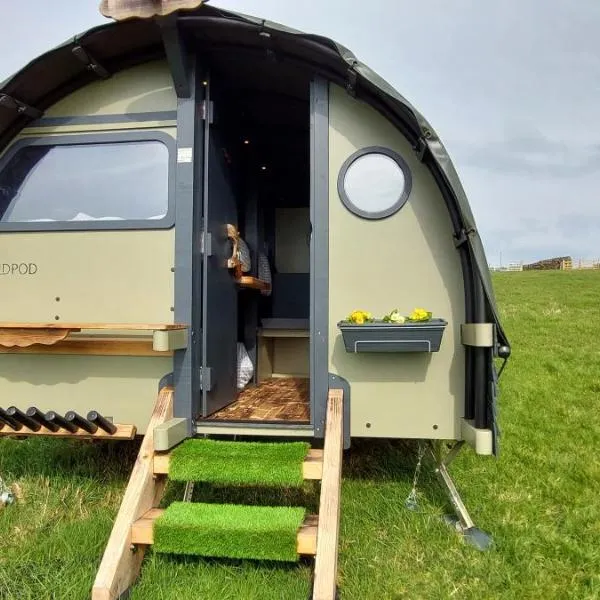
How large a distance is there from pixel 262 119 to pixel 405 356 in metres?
2.24

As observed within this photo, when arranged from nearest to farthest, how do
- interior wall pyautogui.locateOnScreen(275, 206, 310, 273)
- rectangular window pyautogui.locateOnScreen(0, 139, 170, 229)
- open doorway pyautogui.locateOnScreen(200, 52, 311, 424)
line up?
rectangular window pyautogui.locateOnScreen(0, 139, 170, 229)
open doorway pyautogui.locateOnScreen(200, 52, 311, 424)
interior wall pyautogui.locateOnScreen(275, 206, 310, 273)

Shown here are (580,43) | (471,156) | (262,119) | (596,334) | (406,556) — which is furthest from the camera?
(471,156)

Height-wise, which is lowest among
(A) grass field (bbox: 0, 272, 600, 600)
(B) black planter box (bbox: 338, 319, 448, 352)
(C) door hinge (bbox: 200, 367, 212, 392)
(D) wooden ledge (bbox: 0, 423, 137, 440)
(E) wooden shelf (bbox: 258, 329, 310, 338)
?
(A) grass field (bbox: 0, 272, 600, 600)

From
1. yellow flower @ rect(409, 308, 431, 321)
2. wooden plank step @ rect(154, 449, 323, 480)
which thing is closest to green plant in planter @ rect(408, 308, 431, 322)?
yellow flower @ rect(409, 308, 431, 321)

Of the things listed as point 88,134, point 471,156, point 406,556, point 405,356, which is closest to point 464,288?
point 405,356

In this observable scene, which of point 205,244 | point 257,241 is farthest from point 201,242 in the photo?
point 257,241

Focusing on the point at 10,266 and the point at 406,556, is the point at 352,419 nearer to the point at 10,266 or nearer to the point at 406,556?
the point at 406,556

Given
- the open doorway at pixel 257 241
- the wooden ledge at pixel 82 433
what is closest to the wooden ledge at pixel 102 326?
the open doorway at pixel 257 241

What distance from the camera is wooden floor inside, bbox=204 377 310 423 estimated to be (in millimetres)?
3096

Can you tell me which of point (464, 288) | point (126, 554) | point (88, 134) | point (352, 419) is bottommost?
point (126, 554)

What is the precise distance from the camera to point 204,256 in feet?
10.0

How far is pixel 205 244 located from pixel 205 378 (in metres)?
0.79

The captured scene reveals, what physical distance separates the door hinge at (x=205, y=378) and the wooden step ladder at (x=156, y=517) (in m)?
0.32

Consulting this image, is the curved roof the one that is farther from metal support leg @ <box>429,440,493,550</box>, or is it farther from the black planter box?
metal support leg @ <box>429,440,493,550</box>
